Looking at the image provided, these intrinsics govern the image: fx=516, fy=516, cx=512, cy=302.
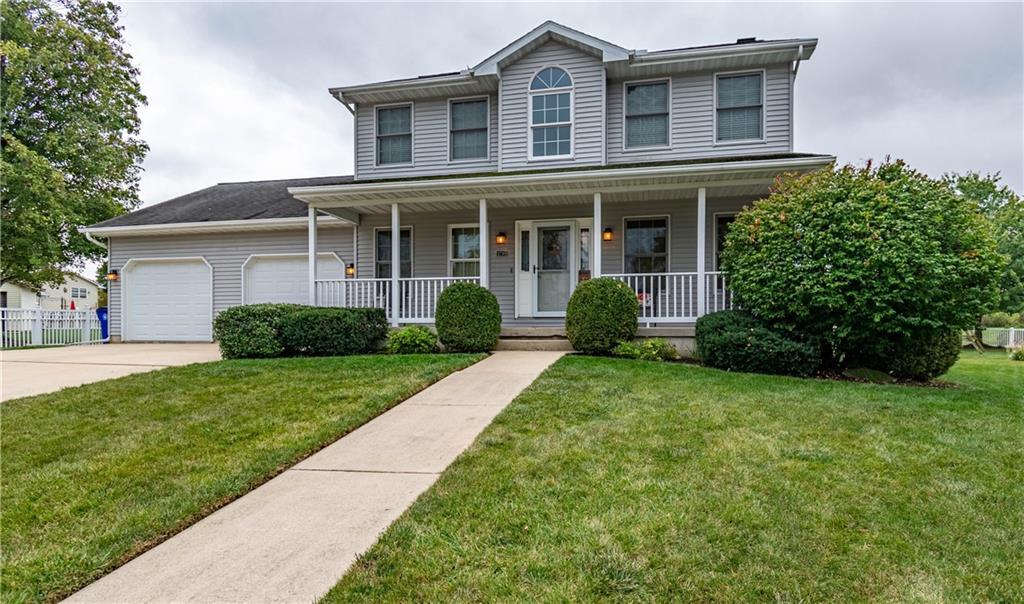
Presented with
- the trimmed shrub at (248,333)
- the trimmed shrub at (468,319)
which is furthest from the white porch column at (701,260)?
the trimmed shrub at (248,333)

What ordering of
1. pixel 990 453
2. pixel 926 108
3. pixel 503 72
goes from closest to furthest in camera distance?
1. pixel 990 453
2. pixel 503 72
3. pixel 926 108

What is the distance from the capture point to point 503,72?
35.2ft

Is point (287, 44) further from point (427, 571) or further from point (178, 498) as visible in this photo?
point (427, 571)

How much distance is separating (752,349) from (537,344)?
3.57 metres

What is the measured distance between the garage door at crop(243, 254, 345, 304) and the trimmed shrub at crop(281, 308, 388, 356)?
3.37 m

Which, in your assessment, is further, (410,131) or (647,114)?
(410,131)

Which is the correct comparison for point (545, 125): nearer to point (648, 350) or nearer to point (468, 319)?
point (468, 319)

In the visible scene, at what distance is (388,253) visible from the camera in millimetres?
11672

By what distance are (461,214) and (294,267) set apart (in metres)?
4.35

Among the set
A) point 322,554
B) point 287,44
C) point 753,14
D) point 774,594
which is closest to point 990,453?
point 774,594

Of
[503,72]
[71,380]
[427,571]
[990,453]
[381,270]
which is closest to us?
[427,571]

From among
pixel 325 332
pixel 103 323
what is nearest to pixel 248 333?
pixel 325 332

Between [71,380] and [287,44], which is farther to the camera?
[287,44]

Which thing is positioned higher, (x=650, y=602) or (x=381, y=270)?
(x=381, y=270)
